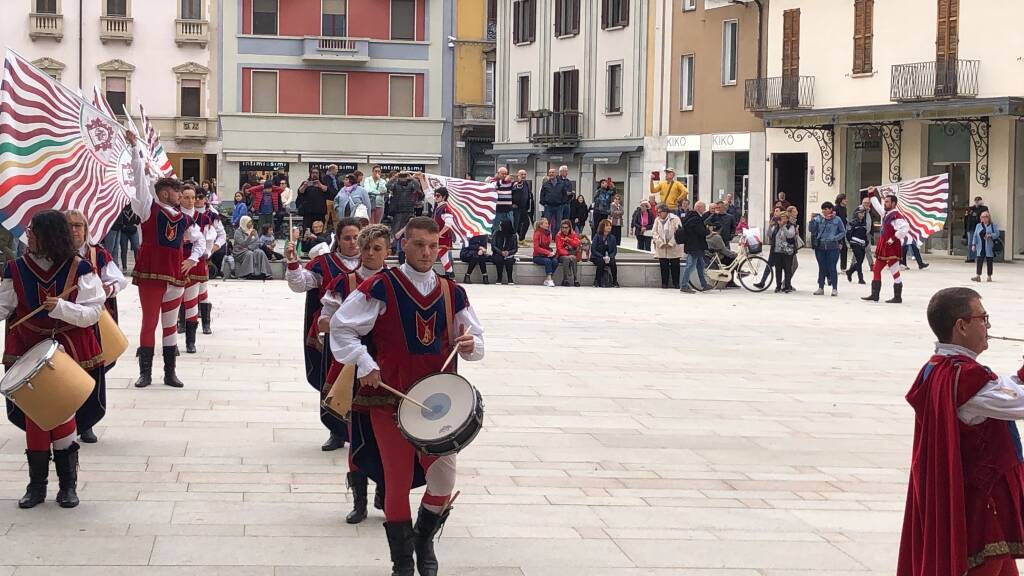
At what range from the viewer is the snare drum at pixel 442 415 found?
240 inches

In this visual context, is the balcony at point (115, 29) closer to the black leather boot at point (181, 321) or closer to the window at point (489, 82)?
the window at point (489, 82)

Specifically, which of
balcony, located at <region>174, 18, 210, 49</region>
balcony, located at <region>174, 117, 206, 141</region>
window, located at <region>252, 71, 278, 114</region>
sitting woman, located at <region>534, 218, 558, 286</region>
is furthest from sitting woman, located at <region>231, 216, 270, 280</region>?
balcony, located at <region>174, 18, 210, 49</region>

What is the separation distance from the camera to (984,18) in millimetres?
33906

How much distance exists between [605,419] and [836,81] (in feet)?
96.9

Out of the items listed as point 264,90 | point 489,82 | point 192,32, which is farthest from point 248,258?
point 489,82

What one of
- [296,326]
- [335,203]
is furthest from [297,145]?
[296,326]

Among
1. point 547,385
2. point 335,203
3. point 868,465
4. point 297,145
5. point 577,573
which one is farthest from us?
point 297,145

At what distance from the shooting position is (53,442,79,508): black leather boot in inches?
299

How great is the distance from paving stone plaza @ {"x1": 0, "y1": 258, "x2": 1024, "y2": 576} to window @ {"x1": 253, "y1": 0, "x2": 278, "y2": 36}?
40631mm

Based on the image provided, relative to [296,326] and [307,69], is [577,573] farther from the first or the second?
[307,69]

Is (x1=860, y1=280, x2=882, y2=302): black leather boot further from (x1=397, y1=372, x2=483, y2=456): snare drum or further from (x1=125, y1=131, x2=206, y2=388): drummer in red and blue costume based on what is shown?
(x1=397, y1=372, x2=483, y2=456): snare drum

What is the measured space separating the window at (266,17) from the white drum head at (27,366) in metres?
49.8

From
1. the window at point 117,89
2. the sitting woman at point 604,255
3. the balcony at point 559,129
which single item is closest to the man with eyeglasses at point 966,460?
the sitting woman at point 604,255

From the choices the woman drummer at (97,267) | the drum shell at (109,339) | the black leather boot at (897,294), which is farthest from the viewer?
the black leather boot at (897,294)
